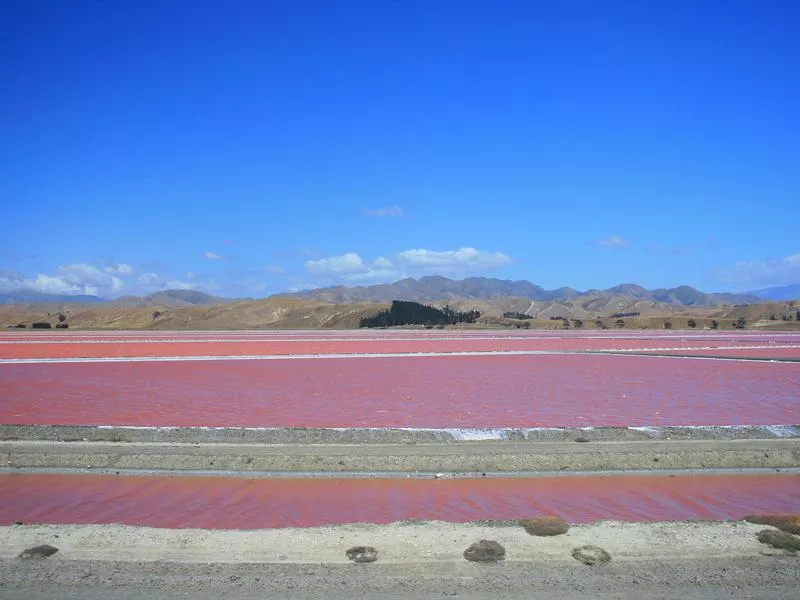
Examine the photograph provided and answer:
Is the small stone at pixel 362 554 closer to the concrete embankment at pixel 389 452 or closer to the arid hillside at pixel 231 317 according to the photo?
the concrete embankment at pixel 389 452

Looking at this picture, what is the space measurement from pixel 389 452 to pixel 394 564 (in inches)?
142

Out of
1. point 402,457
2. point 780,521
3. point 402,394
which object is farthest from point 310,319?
point 780,521

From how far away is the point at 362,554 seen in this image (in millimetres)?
5727

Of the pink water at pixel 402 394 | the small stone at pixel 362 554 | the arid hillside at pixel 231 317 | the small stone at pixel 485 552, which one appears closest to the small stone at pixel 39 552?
the small stone at pixel 362 554

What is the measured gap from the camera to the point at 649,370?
21.1 m

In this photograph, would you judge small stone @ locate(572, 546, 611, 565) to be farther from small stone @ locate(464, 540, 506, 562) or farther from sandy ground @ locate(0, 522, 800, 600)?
small stone @ locate(464, 540, 506, 562)

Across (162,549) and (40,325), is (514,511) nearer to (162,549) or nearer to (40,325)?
(162,549)

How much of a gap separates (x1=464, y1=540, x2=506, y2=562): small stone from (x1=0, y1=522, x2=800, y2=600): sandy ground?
0.08m

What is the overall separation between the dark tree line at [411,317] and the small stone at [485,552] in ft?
222

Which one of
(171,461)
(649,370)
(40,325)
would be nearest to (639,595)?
(171,461)

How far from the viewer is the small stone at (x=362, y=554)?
18.5 feet

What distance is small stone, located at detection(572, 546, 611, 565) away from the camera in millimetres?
5543

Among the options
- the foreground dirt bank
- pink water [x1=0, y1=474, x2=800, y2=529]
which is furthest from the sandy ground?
the foreground dirt bank

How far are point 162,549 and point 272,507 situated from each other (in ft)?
5.51
